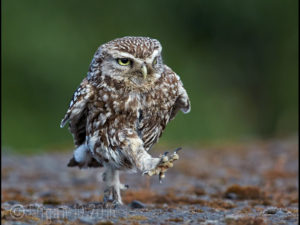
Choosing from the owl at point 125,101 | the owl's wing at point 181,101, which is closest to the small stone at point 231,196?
Result: the owl's wing at point 181,101

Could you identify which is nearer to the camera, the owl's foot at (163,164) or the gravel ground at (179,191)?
A: the gravel ground at (179,191)

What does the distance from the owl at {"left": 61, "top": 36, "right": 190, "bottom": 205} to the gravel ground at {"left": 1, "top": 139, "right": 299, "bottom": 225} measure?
56cm

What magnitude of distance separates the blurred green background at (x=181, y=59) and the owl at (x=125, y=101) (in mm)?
11695

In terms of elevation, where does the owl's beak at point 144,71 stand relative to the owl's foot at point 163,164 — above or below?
above

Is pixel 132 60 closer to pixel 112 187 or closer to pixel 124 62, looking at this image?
pixel 124 62

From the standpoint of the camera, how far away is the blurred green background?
806 inches

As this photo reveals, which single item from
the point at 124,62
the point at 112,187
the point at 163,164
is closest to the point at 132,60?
the point at 124,62

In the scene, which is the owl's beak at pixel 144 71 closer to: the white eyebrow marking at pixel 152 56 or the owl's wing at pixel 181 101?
the white eyebrow marking at pixel 152 56

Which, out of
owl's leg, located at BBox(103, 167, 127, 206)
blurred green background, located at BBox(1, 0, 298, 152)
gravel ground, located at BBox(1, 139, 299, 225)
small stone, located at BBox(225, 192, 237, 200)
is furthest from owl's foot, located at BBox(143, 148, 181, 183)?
blurred green background, located at BBox(1, 0, 298, 152)

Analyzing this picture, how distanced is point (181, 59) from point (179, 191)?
13917mm

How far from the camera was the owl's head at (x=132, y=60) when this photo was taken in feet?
20.1

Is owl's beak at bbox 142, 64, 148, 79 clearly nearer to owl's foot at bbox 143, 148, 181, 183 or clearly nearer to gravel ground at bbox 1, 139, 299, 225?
owl's foot at bbox 143, 148, 181, 183

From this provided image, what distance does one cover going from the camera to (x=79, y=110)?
658cm

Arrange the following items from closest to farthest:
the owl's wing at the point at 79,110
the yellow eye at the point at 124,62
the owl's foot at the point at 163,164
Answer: the owl's foot at the point at 163,164, the yellow eye at the point at 124,62, the owl's wing at the point at 79,110
